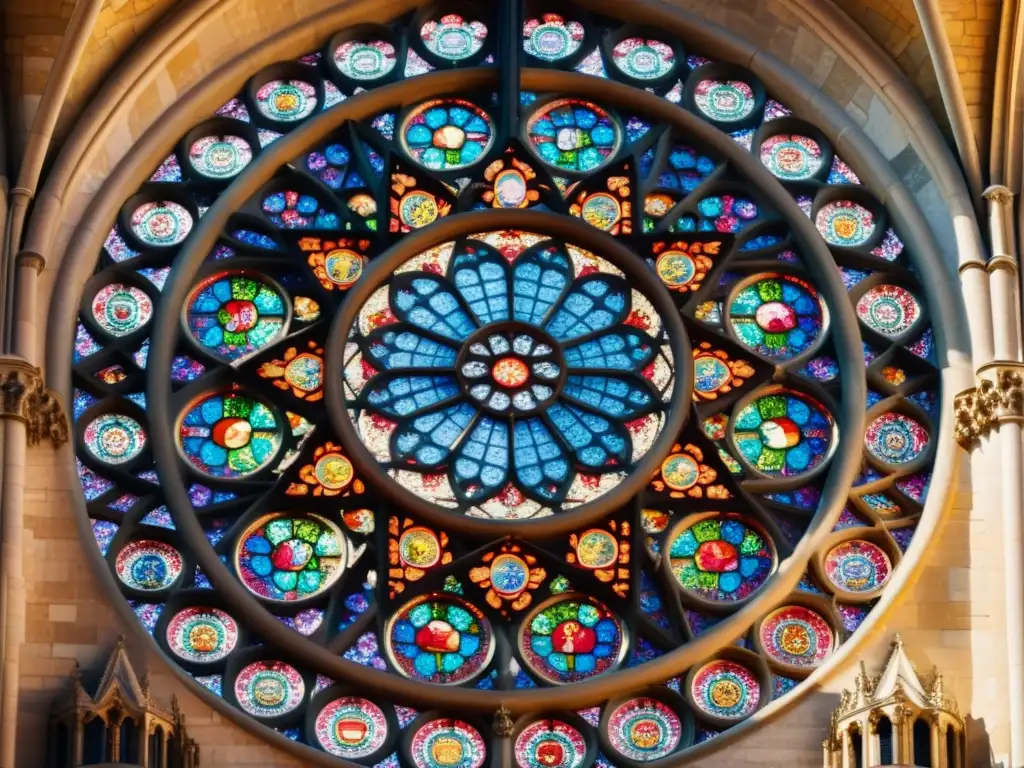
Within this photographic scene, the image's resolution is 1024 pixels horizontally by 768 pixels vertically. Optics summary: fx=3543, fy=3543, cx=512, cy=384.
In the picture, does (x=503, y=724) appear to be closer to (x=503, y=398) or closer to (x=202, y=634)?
(x=202, y=634)

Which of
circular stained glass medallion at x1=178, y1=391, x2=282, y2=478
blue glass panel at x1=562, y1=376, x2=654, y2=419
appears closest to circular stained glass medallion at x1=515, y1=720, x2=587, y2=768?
blue glass panel at x1=562, y1=376, x2=654, y2=419

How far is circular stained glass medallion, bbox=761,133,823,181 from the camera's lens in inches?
1324

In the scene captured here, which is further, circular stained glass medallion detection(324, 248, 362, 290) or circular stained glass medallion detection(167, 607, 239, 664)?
circular stained glass medallion detection(324, 248, 362, 290)

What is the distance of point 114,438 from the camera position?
31453 millimetres

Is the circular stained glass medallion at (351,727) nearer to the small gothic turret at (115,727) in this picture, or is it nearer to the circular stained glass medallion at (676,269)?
the small gothic turret at (115,727)

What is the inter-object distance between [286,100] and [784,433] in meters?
5.83

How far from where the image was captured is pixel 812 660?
3077 centimetres

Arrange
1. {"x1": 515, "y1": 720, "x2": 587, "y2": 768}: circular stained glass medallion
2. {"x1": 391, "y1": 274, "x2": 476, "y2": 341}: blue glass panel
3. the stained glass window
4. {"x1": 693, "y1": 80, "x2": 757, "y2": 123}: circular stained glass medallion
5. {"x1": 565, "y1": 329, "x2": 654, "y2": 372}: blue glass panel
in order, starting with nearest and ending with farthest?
{"x1": 515, "y1": 720, "x2": 587, "y2": 768}: circular stained glass medallion < the stained glass window < {"x1": 565, "y1": 329, "x2": 654, "y2": 372}: blue glass panel < {"x1": 391, "y1": 274, "x2": 476, "y2": 341}: blue glass panel < {"x1": 693, "y1": 80, "x2": 757, "y2": 123}: circular stained glass medallion

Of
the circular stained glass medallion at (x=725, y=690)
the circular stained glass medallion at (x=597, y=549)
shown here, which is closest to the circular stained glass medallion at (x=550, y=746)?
the circular stained glass medallion at (x=725, y=690)

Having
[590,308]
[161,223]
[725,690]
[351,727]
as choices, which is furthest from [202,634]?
[590,308]

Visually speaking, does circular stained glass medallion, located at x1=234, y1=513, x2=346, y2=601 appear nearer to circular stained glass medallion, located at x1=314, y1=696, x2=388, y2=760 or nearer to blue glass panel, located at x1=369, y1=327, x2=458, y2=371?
circular stained glass medallion, located at x1=314, y1=696, x2=388, y2=760

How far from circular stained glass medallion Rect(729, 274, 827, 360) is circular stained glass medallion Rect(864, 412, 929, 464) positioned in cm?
107

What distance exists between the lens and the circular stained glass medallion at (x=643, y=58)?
34250mm

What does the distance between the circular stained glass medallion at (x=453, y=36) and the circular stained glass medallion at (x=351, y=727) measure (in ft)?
23.1
